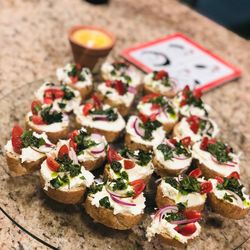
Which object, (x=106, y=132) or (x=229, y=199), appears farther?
(x=106, y=132)

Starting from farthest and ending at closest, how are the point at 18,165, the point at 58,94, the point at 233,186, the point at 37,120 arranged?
the point at 58,94, the point at 37,120, the point at 233,186, the point at 18,165

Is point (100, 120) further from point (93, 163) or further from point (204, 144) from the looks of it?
point (204, 144)

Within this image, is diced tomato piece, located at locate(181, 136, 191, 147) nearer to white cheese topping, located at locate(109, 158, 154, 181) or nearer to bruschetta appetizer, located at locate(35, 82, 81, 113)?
white cheese topping, located at locate(109, 158, 154, 181)

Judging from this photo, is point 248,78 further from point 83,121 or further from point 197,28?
point 83,121

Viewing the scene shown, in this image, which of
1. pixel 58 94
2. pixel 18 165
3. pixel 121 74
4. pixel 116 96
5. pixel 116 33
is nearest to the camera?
pixel 18 165

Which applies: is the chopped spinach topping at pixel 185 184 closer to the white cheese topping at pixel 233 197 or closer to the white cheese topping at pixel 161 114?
the white cheese topping at pixel 233 197

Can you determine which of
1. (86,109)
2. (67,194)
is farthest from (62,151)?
(86,109)

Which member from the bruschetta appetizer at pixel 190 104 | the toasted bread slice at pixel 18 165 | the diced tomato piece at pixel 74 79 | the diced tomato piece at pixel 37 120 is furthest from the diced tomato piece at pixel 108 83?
the toasted bread slice at pixel 18 165
